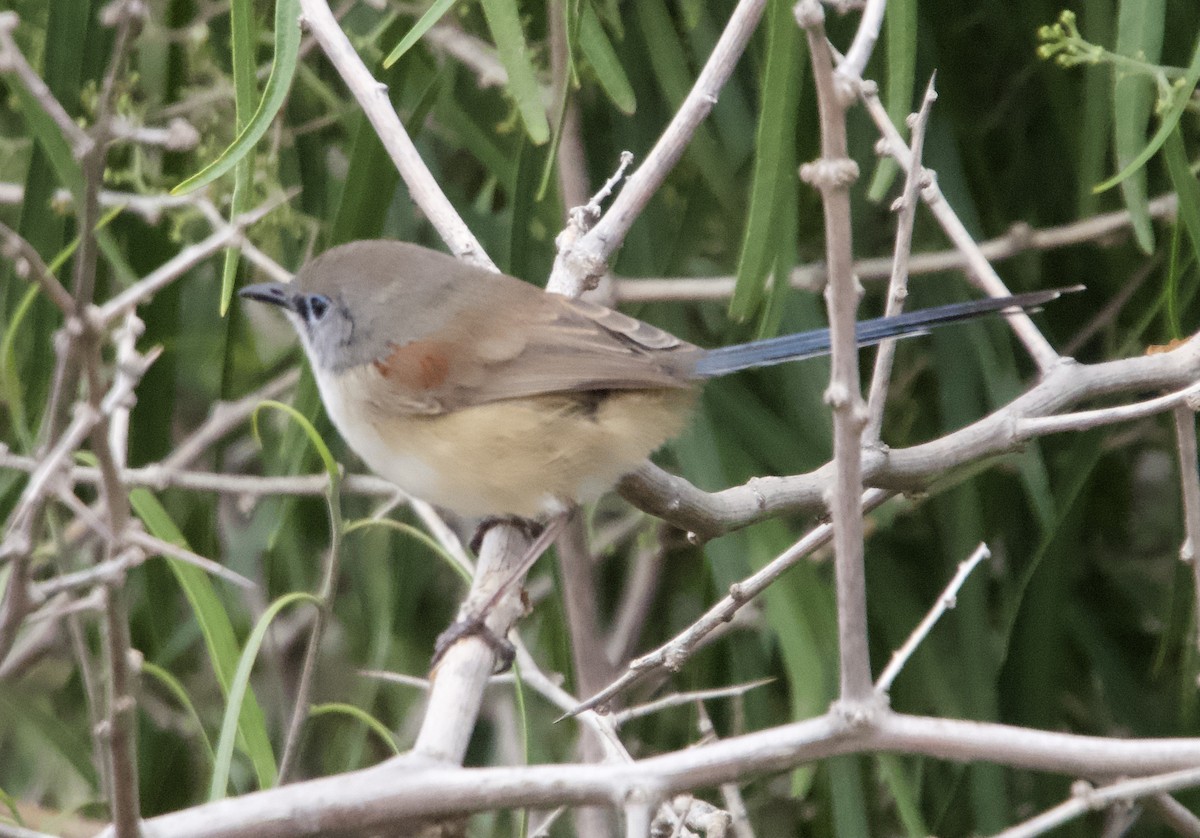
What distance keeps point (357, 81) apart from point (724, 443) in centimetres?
112

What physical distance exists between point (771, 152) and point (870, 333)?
0.36 m

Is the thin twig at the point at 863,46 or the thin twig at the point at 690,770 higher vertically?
the thin twig at the point at 863,46

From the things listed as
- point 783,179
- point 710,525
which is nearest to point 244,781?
point 710,525

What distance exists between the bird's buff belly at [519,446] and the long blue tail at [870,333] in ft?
0.44

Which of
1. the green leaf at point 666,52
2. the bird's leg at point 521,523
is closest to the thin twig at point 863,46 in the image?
the green leaf at point 666,52

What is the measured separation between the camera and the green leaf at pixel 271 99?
6.69 feet

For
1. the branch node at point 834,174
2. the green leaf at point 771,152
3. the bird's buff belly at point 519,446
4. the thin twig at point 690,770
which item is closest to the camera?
the branch node at point 834,174

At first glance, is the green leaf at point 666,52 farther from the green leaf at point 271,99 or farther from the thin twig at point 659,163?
the green leaf at point 271,99

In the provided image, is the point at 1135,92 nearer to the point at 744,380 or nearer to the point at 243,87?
the point at 744,380

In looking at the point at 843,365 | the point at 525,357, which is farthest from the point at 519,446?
the point at 843,365

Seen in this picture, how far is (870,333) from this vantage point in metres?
2.36

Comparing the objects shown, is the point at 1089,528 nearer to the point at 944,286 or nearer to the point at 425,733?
the point at 944,286

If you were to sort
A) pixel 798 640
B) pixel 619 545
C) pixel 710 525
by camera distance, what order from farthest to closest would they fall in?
pixel 619 545, pixel 798 640, pixel 710 525

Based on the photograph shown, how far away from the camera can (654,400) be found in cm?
271
